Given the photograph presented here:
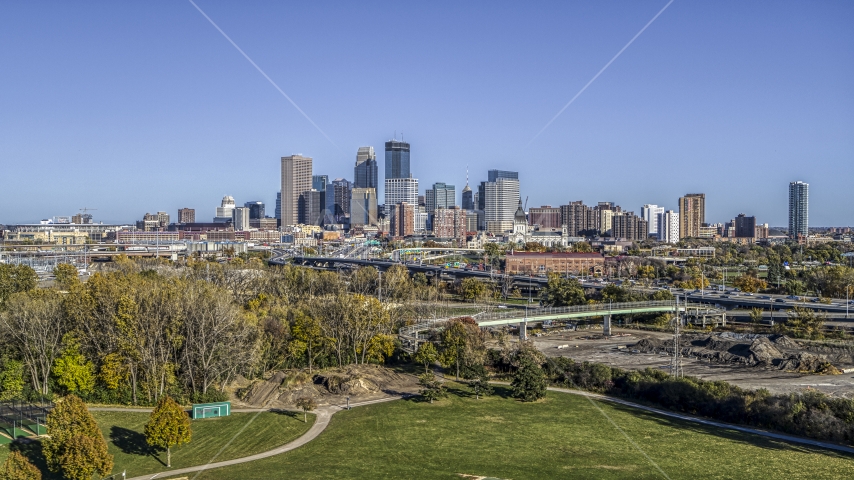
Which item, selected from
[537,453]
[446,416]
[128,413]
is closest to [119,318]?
[128,413]

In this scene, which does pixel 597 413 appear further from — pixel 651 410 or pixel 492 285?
pixel 492 285

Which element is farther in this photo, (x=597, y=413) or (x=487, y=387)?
(x=487, y=387)

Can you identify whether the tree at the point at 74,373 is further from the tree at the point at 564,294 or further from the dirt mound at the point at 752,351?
the tree at the point at 564,294

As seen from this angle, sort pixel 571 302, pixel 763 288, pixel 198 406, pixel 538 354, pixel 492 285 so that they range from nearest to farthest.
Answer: pixel 198 406
pixel 538 354
pixel 571 302
pixel 763 288
pixel 492 285

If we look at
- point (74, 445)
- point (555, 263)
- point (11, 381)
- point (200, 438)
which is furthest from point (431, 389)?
point (555, 263)

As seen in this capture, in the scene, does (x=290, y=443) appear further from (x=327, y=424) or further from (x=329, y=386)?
(x=329, y=386)

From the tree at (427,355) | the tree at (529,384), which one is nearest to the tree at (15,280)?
the tree at (427,355)

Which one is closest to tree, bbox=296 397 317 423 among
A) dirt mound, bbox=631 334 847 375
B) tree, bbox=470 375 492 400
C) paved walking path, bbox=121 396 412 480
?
paved walking path, bbox=121 396 412 480
